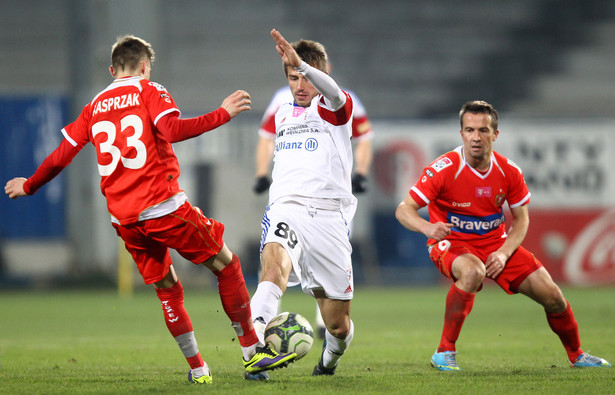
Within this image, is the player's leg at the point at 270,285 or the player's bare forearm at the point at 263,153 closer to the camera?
the player's leg at the point at 270,285

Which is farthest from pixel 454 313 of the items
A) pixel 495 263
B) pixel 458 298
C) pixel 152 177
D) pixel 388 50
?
pixel 388 50

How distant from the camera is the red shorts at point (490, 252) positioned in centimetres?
549

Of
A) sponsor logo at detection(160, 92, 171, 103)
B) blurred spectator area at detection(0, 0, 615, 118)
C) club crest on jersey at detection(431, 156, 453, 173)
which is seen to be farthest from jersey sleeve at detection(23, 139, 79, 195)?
blurred spectator area at detection(0, 0, 615, 118)

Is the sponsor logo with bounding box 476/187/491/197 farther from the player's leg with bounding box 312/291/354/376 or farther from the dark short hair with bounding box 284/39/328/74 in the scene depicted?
the dark short hair with bounding box 284/39/328/74

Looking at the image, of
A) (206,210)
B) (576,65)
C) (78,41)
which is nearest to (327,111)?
(206,210)

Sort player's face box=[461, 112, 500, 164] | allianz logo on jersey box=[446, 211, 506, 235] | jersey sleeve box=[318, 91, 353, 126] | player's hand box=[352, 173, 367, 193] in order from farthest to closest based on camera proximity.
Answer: player's hand box=[352, 173, 367, 193], allianz logo on jersey box=[446, 211, 506, 235], player's face box=[461, 112, 500, 164], jersey sleeve box=[318, 91, 353, 126]

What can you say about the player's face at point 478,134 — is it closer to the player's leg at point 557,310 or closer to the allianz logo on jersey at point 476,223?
the allianz logo on jersey at point 476,223

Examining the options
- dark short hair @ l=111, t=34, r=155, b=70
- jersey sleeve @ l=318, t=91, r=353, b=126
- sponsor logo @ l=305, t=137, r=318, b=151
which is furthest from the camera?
sponsor logo @ l=305, t=137, r=318, b=151

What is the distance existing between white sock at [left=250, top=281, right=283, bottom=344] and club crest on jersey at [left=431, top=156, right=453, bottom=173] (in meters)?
1.52

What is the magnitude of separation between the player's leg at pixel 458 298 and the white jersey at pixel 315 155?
0.82 meters

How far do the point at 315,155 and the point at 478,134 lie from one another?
1.15 m

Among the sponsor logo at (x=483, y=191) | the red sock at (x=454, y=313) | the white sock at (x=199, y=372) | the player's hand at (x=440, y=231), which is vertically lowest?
the white sock at (x=199, y=372)

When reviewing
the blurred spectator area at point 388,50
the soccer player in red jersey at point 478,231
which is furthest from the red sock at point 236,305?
the blurred spectator area at point 388,50

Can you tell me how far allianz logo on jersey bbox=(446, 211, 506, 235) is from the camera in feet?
18.7
